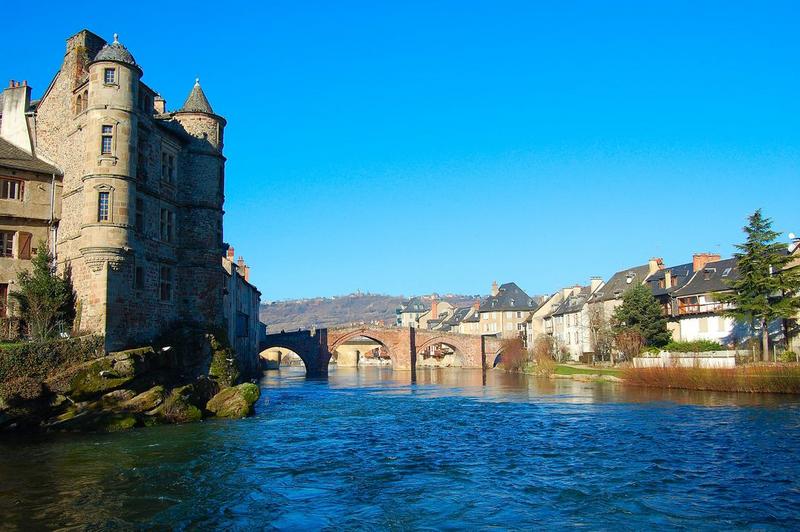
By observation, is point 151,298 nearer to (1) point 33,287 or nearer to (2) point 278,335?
(1) point 33,287

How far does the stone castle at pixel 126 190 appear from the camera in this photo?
32.5m

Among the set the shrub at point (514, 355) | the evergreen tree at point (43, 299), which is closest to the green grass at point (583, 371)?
the shrub at point (514, 355)

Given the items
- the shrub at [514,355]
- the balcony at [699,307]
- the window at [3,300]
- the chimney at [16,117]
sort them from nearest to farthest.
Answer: the window at [3,300], the chimney at [16,117], the balcony at [699,307], the shrub at [514,355]

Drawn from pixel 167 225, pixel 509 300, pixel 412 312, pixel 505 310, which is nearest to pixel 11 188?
pixel 167 225

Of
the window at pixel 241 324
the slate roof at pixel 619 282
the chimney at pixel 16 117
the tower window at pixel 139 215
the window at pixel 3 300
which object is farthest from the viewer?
the slate roof at pixel 619 282

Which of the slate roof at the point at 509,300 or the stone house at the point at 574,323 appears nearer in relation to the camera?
the stone house at the point at 574,323

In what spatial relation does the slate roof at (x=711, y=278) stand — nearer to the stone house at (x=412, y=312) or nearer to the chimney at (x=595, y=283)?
the chimney at (x=595, y=283)

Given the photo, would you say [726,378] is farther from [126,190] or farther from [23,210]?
[23,210]

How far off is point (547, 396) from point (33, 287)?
30.4 meters

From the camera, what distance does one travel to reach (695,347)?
54.9 m

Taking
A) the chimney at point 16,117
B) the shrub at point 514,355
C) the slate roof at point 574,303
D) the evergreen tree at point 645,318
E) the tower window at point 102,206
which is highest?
the chimney at point 16,117

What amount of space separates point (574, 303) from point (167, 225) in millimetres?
56813

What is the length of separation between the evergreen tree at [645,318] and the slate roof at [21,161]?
1800 inches

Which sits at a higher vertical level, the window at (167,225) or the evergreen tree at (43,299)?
the window at (167,225)
